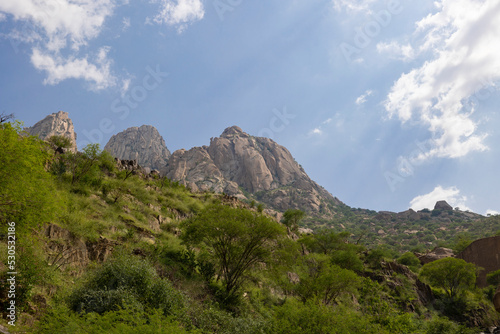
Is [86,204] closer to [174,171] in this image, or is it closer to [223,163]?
[174,171]

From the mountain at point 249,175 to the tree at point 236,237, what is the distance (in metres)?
117

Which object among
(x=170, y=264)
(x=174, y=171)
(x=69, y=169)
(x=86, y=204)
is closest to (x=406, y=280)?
(x=170, y=264)

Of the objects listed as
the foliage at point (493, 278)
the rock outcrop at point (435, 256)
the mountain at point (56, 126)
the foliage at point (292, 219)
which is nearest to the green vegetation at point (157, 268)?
the foliage at point (493, 278)

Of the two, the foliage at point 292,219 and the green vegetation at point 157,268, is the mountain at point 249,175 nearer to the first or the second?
the foliage at point 292,219

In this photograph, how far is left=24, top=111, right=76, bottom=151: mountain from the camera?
168m

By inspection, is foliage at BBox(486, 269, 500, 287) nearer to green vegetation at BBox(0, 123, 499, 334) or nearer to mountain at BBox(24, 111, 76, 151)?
green vegetation at BBox(0, 123, 499, 334)

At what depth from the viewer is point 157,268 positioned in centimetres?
1922

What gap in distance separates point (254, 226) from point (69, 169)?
22.5 m

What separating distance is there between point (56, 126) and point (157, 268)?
19794cm

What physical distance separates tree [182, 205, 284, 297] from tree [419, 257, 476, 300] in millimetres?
43985

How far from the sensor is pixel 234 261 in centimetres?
2336

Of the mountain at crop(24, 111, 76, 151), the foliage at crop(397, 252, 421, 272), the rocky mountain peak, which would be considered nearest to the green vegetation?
the foliage at crop(397, 252, 421, 272)

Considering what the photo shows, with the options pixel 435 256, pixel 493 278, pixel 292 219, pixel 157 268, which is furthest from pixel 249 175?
pixel 157 268

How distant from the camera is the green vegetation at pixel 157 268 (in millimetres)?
11578
